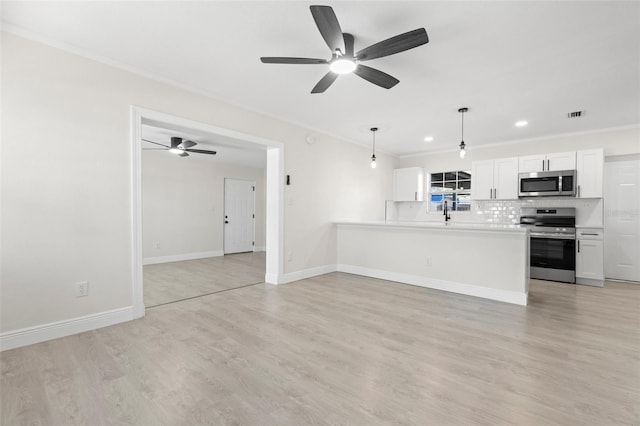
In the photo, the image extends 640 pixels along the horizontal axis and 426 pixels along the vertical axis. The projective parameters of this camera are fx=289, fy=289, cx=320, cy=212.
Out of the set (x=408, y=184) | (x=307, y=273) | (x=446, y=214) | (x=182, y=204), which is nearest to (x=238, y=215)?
(x=182, y=204)

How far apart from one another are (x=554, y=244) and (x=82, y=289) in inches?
256

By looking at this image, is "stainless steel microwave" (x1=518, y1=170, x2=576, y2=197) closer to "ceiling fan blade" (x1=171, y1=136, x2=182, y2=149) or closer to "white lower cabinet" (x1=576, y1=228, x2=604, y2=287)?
"white lower cabinet" (x1=576, y1=228, x2=604, y2=287)

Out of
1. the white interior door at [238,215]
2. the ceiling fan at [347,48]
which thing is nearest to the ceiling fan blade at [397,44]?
the ceiling fan at [347,48]

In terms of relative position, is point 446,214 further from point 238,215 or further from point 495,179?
point 238,215

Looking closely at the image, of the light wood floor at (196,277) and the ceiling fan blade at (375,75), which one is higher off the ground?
the ceiling fan blade at (375,75)

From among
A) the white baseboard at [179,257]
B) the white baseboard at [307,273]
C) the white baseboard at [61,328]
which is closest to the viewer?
the white baseboard at [61,328]

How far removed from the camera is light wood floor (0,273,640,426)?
164cm

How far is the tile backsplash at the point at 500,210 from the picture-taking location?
4.88 m

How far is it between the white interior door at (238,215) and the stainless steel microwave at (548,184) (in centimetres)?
638

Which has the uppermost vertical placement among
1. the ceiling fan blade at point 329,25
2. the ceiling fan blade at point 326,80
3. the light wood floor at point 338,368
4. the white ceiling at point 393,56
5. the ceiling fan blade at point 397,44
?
the white ceiling at point 393,56

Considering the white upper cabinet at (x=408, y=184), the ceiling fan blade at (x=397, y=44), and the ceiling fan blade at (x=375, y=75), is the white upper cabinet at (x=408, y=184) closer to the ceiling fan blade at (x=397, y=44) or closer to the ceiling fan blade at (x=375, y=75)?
the ceiling fan blade at (x=375, y=75)

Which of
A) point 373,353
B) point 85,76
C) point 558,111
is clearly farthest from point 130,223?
point 558,111

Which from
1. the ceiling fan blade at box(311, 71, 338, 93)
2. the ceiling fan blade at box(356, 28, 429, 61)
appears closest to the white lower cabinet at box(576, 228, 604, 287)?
the ceiling fan blade at box(356, 28, 429, 61)

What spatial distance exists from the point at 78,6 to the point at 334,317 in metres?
3.36
